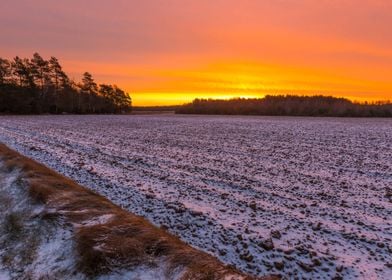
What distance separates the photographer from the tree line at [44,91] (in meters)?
83.9

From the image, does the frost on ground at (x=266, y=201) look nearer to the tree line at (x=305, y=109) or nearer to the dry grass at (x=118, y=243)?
the dry grass at (x=118, y=243)

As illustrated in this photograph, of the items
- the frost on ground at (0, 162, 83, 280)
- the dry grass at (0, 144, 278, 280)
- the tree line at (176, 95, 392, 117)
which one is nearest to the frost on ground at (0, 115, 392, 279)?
the dry grass at (0, 144, 278, 280)

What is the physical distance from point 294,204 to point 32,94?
93.9 m

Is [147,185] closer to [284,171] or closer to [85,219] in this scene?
[85,219]

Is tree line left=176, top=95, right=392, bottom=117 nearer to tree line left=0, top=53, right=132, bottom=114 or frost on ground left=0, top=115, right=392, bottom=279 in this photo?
tree line left=0, top=53, right=132, bottom=114

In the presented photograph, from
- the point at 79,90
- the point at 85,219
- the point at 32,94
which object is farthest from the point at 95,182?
the point at 79,90

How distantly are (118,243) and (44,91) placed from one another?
9693 cm

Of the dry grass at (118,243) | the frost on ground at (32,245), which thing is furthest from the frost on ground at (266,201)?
the frost on ground at (32,245)

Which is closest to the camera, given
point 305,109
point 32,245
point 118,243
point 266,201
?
point 118,243

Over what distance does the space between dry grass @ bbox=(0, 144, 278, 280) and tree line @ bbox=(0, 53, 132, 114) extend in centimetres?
8512

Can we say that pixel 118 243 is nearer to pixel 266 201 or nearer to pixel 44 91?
pixel 266 201

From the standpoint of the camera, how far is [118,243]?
241 inches

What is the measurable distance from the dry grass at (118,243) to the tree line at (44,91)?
85.1 m

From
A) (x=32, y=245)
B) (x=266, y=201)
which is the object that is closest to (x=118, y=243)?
(x=32, y=245)
